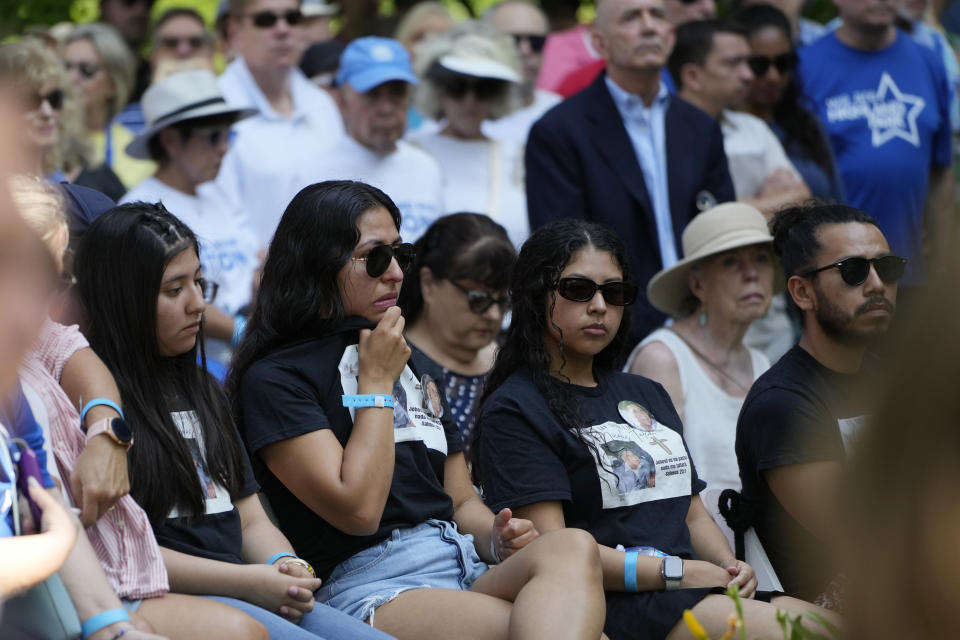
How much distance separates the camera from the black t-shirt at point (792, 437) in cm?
400

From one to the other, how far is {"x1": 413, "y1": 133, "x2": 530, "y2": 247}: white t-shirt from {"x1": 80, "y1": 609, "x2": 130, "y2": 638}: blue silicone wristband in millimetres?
3990

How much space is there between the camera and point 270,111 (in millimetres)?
6656

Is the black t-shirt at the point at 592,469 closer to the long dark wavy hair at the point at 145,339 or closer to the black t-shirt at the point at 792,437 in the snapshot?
the black t-shirt at the point at 792,437

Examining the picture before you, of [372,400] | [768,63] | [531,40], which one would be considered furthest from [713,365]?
[531,40]

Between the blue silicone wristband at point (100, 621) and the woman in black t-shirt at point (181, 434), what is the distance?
16.1 inches

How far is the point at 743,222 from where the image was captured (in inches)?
202

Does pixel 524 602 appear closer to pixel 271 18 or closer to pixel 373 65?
pixel 373 65

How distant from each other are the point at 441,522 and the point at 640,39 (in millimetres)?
2846

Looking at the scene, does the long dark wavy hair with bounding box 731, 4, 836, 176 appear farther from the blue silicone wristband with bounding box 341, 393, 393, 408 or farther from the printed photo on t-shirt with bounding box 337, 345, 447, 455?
the blue silicone wristband with bounding box 341, 393, 393, 408

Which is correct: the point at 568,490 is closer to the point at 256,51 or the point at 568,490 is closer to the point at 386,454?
the point at 386,454

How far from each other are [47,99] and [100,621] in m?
3.31

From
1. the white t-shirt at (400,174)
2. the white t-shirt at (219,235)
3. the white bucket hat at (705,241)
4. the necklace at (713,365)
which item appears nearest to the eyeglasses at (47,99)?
the white t-shirt at (219,235)

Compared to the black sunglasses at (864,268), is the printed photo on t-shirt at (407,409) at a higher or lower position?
lower

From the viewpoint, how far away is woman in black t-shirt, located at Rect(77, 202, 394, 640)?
327 centimetres
